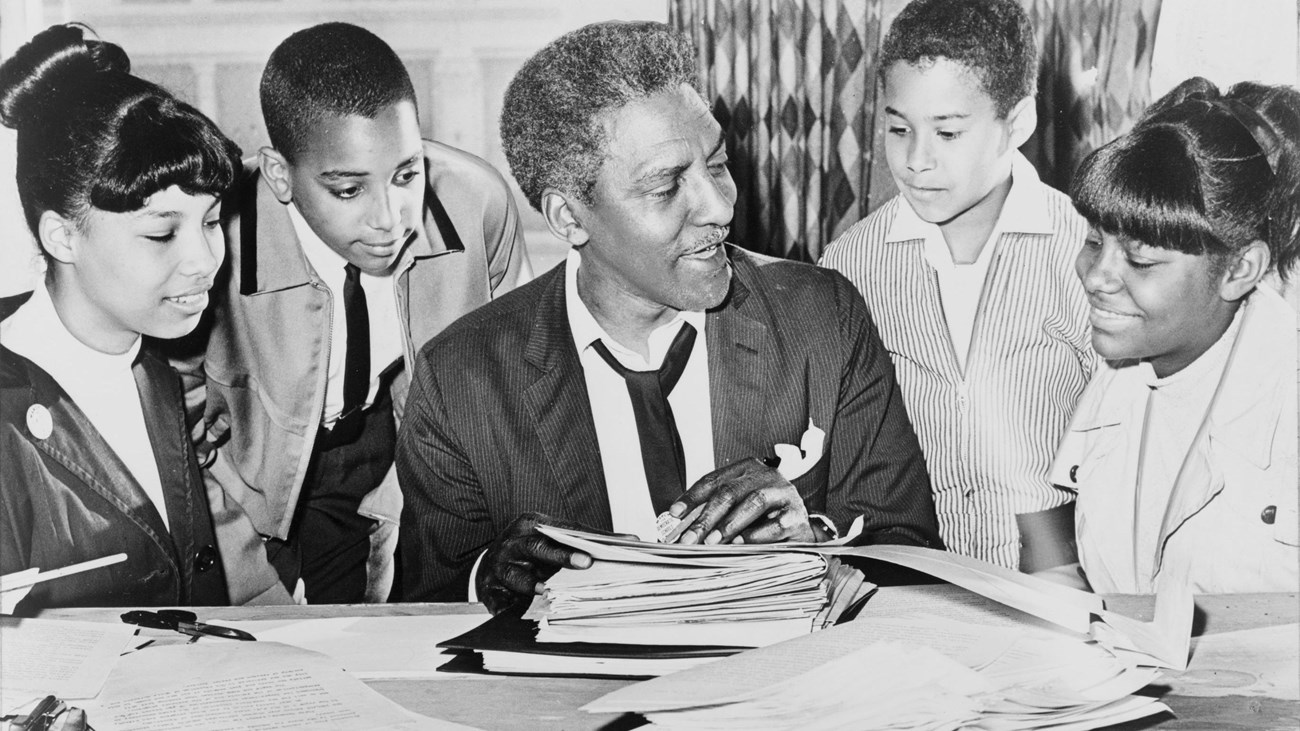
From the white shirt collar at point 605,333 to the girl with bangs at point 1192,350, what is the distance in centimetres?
64

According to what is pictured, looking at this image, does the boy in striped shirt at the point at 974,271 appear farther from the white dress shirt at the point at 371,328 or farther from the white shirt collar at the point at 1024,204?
the white dress shirt at the point at 371,328

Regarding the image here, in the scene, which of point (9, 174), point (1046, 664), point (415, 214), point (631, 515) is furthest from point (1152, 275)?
point (9, 174)

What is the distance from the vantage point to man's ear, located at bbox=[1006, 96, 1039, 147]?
5.78 feet

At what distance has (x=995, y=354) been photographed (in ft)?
5.91

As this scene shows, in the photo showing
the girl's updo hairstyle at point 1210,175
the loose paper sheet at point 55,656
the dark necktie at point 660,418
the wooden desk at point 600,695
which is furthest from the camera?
the dark necktie at point 660,418

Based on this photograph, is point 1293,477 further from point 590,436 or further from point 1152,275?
point 590,436

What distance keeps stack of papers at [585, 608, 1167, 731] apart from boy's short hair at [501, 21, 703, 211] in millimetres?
789

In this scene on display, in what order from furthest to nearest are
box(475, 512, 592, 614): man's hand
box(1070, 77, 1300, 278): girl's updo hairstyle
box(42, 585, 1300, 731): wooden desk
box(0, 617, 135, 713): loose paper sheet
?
box(1070, 77, 1300, 278): girl's updo hairstyle → box(475, 512, 592, 614): man's hand → box(0, 617, 135, 713): loose paper sheet → box(42, 585, 1300, 731): wooden desk

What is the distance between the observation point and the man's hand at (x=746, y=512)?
164cm

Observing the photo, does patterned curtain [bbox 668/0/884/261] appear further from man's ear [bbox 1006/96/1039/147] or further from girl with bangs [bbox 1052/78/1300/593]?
girl with bangs [bbox 1052/78/1300/593]

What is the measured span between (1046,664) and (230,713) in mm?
992

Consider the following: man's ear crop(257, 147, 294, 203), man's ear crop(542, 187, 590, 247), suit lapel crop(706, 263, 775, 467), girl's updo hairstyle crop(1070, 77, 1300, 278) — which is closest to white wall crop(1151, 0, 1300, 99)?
girl's updo hairstyle crop(1070, 77, 1300, 278)

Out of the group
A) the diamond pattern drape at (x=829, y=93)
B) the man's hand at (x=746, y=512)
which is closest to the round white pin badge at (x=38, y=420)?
the man's hand at (x=746, y=512)

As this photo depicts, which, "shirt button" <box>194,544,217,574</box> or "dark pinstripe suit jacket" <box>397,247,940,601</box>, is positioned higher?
"dark pinstripe suit jacket" <box>397,247,940,601</box>
